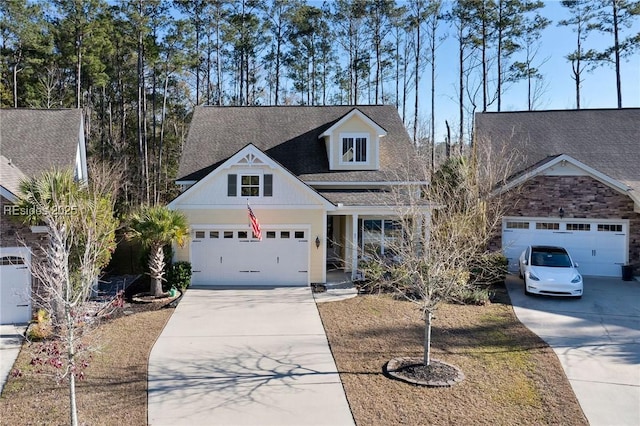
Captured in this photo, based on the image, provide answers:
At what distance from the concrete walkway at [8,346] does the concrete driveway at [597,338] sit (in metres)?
11.1

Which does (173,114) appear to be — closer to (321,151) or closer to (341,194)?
(321,151)

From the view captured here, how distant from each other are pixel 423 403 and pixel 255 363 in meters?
3.61

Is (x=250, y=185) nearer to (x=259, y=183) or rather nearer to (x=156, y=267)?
(x=259, y=183)

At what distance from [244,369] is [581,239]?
591 inches

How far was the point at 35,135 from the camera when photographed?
17.7 metres

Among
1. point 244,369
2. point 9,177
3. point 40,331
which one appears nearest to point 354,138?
point 244,369

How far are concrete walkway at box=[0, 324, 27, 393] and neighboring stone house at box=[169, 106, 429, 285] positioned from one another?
18.2 feet

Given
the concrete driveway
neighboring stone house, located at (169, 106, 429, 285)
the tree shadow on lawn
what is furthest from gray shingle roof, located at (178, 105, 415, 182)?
the tree shadow on lawn

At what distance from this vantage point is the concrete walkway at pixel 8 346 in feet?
30.3

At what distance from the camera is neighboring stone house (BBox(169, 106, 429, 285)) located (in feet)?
53.4

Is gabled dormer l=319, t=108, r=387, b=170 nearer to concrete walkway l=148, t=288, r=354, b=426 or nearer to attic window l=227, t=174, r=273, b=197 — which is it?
attic window l=227, t=174, r=273, b=197

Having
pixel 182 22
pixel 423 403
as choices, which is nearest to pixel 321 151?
pixel 423 403

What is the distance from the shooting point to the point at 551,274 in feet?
47.6

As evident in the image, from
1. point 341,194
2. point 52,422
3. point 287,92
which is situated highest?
point 287,92
